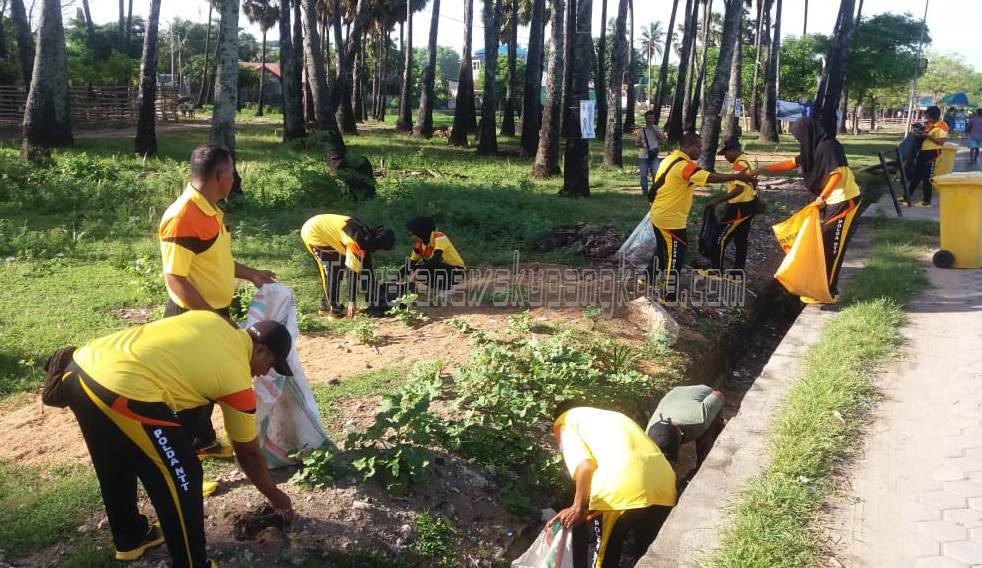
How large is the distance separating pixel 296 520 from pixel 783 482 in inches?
102

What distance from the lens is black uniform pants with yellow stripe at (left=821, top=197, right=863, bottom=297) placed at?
6938 millimetres

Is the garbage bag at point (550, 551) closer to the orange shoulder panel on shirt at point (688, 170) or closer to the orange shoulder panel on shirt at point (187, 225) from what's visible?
the orange shoulder panel on shirt at point (187, 225)

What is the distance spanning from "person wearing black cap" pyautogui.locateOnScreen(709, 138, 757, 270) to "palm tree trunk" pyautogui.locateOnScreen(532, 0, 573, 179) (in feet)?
22.3

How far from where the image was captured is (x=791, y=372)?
5.80 metres

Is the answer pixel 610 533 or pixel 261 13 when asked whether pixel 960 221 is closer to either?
pixel 610 533

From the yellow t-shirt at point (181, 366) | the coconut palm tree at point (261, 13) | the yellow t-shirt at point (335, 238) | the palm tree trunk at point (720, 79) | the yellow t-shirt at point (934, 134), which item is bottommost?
the yellow t-shirt at point (181, 366)

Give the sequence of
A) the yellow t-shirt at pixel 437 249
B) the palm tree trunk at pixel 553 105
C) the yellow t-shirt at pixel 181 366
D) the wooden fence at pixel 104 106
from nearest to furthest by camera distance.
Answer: the yellow t-shirt at pixel 181 366, the yellow t-shirt at pixel 437 249, the palm tree trunk at pixel 553 105, the wooden fence at pixel 104 106

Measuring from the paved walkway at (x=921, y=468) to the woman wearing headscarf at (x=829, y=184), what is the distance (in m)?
1.05

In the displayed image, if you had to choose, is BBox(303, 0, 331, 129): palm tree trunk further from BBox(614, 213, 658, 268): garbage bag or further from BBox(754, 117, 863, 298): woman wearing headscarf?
BBox(754, 117, 863, 298): woman wearing headscarf

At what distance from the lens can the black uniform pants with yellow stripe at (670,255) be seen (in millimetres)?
7020

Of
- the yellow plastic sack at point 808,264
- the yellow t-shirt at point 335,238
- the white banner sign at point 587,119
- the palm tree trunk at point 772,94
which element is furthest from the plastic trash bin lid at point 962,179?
the palm tree trunk at point 772,94

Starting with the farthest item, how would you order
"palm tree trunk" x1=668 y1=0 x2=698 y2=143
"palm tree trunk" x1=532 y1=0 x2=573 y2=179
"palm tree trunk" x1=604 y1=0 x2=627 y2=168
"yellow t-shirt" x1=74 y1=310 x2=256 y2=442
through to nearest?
"palm tree trunk" x1=668 y1=0 x2=698 y2=143 → "palm tree trunk" x1=604 y1=0 x2=627 y2=168 → "palm tree trunk" x1=532 y1=0 x2=573 y2=179 → "yellow t-shirt" x1=74 y1=310 x2=256 y2=442

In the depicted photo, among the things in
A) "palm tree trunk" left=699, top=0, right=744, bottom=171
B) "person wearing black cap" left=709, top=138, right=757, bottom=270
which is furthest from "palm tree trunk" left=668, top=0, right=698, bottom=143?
"person wearing black cap" left=709, top=138, right=757, bottom=270

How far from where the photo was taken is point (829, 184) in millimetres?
6902
